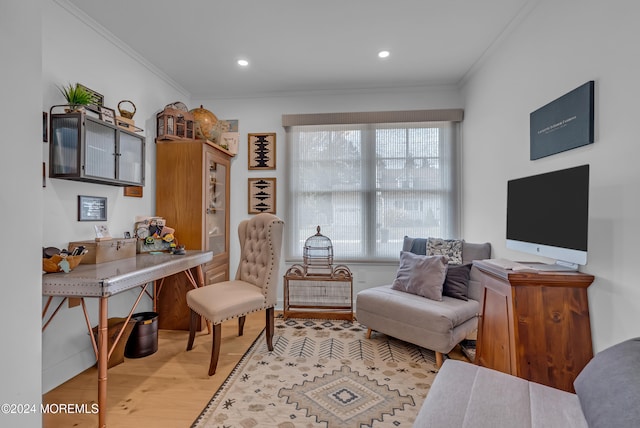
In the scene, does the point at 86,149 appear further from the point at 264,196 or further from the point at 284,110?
the point at 284,110

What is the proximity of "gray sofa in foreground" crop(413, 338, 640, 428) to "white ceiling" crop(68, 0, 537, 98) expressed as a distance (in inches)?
90.3

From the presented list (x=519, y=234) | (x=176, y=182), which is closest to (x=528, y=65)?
(x=519, y=234)

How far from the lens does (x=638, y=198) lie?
130 centimetres

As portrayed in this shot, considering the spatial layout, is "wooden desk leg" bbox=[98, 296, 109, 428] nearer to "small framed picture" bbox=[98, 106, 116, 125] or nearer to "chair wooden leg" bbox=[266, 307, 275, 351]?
"chair wooden leg" bbox=[266, 307, 275, 351]

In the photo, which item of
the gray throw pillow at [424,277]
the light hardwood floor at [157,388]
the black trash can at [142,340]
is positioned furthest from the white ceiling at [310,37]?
the light hardwood floor at [157,388]

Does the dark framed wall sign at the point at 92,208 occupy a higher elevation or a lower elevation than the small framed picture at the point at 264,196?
lower

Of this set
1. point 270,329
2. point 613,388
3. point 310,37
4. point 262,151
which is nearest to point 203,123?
point 262,151

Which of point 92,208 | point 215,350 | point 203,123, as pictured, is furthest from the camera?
point 203,123

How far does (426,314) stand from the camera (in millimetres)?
2203

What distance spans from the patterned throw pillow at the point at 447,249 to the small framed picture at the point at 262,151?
2.04 meters

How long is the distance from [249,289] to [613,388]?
2.11 meters

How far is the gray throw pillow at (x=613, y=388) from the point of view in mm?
811

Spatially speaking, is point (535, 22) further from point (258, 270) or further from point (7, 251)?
point (7, 251)

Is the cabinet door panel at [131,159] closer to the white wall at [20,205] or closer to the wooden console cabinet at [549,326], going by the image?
Answer: the white wall at [20,205]
